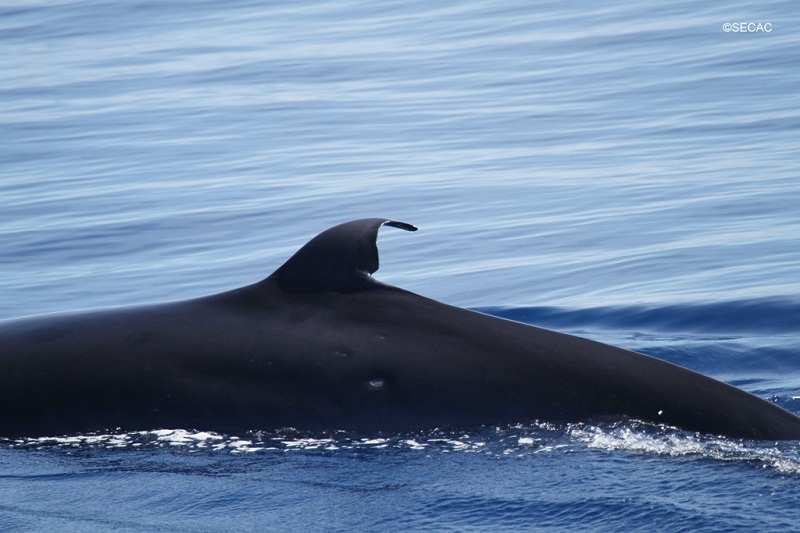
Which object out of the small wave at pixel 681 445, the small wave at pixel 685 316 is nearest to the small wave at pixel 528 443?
the small wave at pixel 681 445

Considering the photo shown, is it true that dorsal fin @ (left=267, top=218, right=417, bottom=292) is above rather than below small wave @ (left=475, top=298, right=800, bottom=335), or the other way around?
above

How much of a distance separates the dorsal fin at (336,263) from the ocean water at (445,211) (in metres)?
0.65

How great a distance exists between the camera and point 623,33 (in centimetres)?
3234

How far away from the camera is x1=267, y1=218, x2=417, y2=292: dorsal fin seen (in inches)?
219

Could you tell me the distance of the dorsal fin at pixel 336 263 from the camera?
5.57 meters

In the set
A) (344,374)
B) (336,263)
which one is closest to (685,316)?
(336,263)

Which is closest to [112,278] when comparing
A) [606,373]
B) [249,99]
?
[606,373]

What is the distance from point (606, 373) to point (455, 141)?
15.9m

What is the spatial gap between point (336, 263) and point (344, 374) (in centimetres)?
48

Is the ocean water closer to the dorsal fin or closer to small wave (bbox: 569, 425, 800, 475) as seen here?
small wave (bbox: 569, 425, 800, 475)

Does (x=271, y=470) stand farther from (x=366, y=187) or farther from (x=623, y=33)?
(x=623, y=33)

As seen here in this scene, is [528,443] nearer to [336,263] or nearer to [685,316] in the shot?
[336,263]

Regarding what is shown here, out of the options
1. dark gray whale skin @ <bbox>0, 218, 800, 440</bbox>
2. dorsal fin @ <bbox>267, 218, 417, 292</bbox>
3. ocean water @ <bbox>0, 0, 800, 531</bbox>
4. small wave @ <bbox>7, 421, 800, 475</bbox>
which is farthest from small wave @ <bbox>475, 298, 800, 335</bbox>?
dorsal fin @ <bbox>267, 218, 417, 292</bbox>

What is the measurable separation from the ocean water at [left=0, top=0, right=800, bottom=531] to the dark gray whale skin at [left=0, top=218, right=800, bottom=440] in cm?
9
